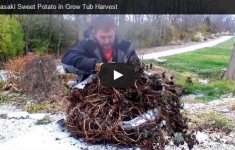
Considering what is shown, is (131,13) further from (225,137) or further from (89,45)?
(225,137)

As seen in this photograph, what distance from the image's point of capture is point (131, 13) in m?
1.28

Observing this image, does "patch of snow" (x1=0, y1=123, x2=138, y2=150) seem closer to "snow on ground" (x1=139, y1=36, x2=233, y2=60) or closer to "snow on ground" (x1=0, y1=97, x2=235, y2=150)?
"snow on ground" (x1=0, y1=97, x2=235, y2=150)

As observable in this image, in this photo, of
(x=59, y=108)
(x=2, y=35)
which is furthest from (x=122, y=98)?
(x=2, y=35)

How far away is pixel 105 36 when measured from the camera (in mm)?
1171

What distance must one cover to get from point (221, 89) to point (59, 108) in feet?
11.8

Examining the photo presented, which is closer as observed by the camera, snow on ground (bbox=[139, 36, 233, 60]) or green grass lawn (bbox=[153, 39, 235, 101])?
snow on ground (bbox=[139, 36, 233, 60])

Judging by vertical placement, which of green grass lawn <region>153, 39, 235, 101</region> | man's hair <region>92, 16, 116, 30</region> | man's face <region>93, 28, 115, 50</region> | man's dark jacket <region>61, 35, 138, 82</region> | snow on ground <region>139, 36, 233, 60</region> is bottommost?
green grass lawn <region>153, 39, 235, 101</region>

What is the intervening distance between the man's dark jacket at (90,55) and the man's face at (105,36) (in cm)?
2

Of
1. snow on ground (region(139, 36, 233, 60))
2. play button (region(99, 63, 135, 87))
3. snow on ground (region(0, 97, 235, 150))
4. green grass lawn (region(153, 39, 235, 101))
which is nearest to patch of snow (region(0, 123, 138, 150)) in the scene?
snow on ground (region(0, 97, 235, 150))

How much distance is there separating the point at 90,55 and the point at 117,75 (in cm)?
17

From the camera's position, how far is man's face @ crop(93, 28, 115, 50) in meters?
1.15

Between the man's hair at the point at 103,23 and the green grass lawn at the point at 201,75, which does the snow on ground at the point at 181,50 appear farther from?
the man's hair at the point at 103,23

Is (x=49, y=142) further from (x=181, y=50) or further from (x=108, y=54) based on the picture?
(x=181, y=50)

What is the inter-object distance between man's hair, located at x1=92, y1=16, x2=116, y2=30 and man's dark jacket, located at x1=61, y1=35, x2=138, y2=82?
0.07 m
